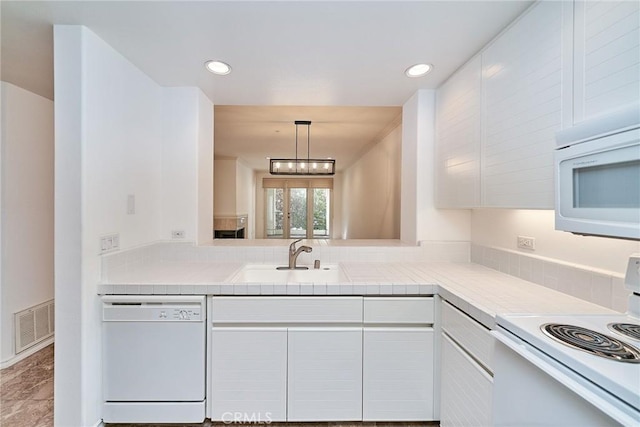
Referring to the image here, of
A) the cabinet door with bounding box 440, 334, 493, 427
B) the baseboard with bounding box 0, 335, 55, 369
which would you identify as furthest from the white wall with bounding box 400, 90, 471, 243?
the baseboard with bounding box 0, 335, 55, 369

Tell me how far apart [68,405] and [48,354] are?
1247 mm

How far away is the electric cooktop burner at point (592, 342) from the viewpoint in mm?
764

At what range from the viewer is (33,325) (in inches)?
92.0

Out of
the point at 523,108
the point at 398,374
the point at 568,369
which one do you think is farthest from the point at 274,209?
the point at 568,369

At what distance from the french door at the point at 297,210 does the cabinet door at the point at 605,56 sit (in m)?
7.59

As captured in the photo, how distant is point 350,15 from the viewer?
1340 millimetres

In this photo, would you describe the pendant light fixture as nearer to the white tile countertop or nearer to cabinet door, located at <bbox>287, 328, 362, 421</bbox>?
the white tile countertop

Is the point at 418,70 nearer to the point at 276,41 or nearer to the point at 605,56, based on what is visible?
the point at 276,41

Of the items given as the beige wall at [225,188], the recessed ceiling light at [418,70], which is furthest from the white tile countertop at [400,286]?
the beige wall at [225,188]

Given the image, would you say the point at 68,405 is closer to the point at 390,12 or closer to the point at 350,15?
the point at 350,15

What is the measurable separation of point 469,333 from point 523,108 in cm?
106

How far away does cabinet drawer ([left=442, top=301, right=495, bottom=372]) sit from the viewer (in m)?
1.17

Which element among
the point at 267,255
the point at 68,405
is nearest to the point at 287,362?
the point at 267,255

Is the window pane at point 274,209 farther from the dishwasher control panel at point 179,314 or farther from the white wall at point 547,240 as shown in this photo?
the dishwasher control panel at point 179,314
